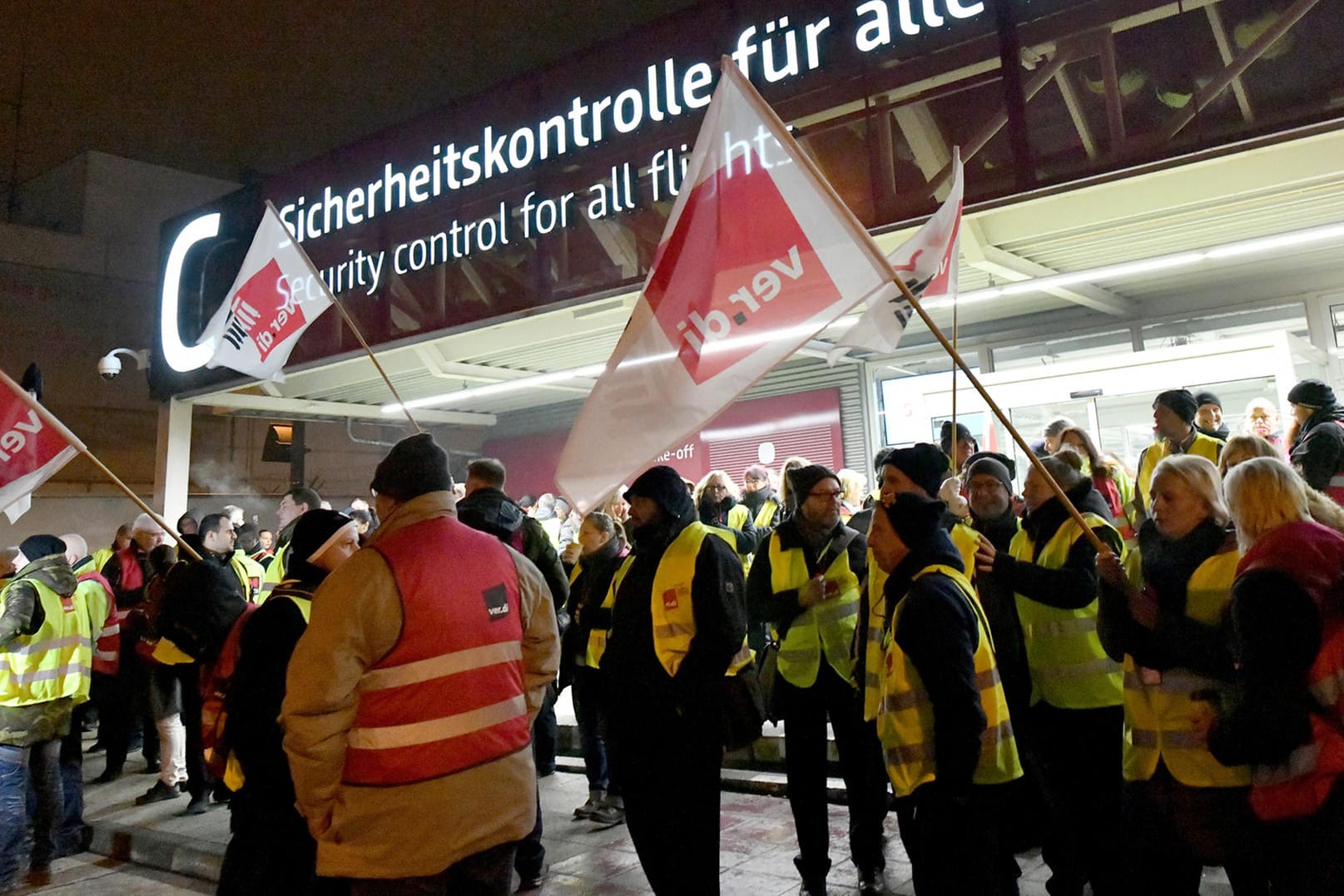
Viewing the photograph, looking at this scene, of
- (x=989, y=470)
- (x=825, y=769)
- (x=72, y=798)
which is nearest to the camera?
(x=825, y=769)

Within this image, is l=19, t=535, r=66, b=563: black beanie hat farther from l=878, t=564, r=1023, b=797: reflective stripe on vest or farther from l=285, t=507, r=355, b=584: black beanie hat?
l=878, t=564, r=1023, b=797: reflective stripe on vest

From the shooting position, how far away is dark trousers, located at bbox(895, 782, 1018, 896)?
306 centimetres

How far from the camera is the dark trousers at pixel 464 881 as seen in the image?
283 centimetres

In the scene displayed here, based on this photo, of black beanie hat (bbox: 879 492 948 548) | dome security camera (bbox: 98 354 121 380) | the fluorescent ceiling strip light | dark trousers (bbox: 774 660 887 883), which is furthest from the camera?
dome security camera (bbox: 98 354 121 380)

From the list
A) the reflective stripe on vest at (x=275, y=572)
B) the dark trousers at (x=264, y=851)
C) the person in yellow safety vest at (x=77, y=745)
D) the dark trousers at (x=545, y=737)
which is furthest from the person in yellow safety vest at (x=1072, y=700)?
the person in yellow safety vest at (x=77, y=745)

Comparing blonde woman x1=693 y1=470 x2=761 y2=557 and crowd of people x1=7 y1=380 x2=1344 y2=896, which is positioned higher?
blonde woman x1=693 y1=470 x2=761 y2=557

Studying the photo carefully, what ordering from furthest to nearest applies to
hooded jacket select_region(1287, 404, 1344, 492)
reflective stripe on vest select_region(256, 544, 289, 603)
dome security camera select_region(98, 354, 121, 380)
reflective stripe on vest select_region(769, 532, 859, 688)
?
dome security camera select_region(98, 354, 121, 380) → reflective stripe on vest select_region(256, 544, 289, 603) → hooded jacket select_region(1287, 404, 1344, 492) → reflective stripe on vest select_region(769, 532, 859, 688)

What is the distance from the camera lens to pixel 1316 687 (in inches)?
106

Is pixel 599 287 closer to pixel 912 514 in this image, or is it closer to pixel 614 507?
pixel 614 507

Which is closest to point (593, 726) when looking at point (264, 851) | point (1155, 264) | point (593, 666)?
point (593, 666)

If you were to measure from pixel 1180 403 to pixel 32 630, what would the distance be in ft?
25.6

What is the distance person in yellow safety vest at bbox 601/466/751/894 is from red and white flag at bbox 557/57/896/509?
948 mm

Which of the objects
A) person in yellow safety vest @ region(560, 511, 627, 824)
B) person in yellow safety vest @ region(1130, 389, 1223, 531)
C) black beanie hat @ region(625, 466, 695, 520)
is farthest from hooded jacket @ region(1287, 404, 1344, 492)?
person in yellow safety vest @ region(560, 511, 627, 824)

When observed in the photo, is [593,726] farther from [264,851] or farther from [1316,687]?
[1316,687]
